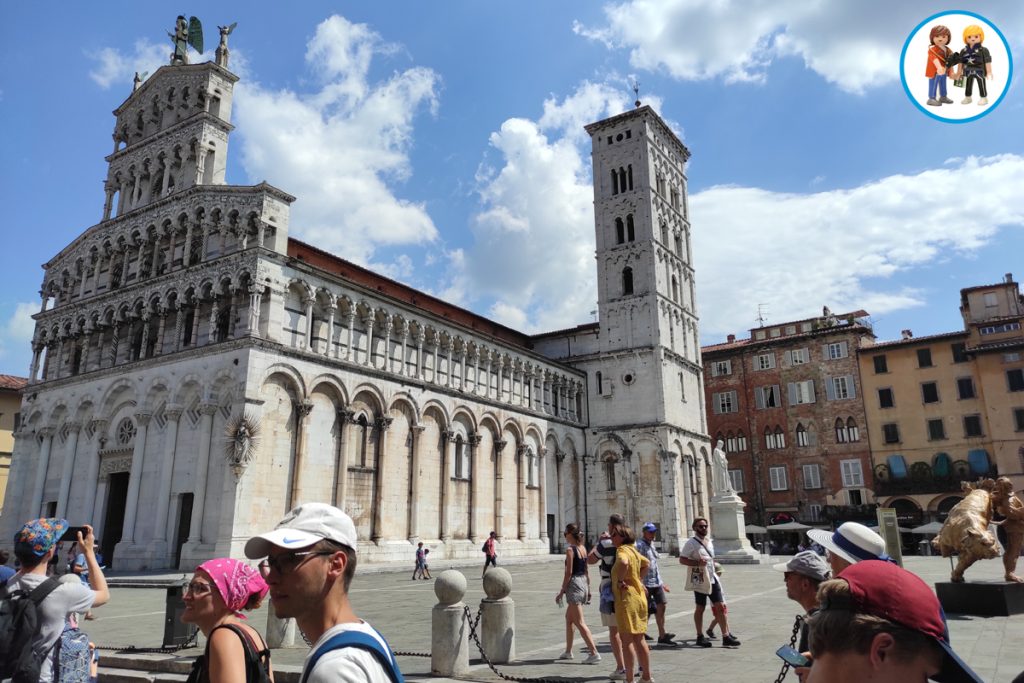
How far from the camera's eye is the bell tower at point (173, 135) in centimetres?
2992

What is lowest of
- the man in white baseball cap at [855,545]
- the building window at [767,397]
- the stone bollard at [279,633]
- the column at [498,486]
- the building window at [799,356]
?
the stone bollard at [279,633]

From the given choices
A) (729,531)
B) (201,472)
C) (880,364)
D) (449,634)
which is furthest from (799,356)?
(449,634)

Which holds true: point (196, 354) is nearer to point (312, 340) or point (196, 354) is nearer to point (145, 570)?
point (312, 340)

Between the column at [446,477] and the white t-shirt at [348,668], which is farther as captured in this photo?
the column at [446,477]

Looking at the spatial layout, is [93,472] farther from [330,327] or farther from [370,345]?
[370,345]

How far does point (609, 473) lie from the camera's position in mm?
41656

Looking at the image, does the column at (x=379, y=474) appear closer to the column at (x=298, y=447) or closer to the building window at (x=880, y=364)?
the column at (x=298, y=447)

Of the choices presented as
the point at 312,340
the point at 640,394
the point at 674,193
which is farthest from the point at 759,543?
the point at 312,340

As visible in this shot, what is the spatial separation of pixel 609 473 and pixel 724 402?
13291 millimetres

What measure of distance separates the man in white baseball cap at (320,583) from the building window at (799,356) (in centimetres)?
4861

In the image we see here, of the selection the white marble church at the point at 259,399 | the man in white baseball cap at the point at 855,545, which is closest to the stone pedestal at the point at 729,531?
the white marble church at the point at 259,399

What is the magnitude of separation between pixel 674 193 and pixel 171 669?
45.8 metres

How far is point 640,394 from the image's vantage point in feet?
136

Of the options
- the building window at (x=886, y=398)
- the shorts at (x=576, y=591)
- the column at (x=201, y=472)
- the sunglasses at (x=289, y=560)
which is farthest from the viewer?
the building window at (x=886, y=398)
